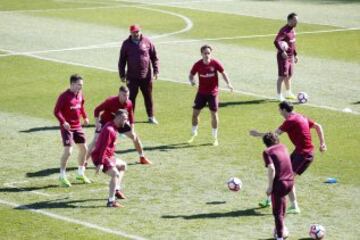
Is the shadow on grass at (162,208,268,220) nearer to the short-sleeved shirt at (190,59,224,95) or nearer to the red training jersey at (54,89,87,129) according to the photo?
the red training jersey at (54,89,87,129)

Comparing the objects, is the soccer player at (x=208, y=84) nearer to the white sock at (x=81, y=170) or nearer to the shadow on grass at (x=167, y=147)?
the shadow on grass at (x=167, y=147)

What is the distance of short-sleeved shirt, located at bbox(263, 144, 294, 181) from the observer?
716 inches

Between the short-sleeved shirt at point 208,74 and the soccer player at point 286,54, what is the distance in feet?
17.5

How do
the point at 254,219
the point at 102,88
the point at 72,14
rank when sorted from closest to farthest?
the point at 254,219 < the point at 102,88 < the point at 72,14

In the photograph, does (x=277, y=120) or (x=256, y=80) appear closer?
(x=277, y=120)

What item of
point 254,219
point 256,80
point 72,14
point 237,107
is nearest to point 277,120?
point 237,107

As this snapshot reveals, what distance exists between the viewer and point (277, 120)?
93.1ft

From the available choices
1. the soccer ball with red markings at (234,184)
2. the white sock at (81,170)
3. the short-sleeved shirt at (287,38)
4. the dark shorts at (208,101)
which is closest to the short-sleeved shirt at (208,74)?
the dark shorts at (208,101)

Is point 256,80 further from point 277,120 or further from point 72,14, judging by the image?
point 72,14

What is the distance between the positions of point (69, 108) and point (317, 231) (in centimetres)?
670

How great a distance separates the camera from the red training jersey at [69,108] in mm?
22094

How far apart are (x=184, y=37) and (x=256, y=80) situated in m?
9.33

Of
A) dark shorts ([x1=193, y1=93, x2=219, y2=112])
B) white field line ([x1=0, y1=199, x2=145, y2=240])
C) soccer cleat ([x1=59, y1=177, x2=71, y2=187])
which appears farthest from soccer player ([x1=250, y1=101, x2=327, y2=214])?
dark shorts ([x1=193, y1=93, x2=219, y2=112])

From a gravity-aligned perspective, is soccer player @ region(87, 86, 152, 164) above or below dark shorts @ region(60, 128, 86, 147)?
above
